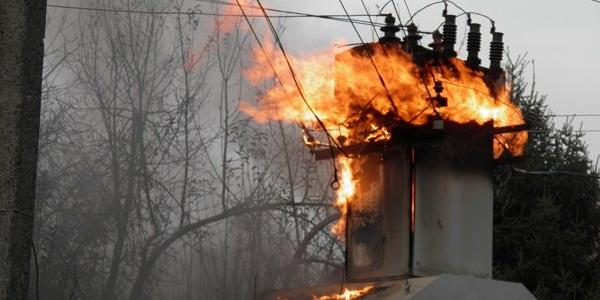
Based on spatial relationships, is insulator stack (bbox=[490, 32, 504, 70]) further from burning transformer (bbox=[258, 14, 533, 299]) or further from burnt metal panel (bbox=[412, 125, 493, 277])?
burnt metal panel (bbox=[412, 125, 493, 277])

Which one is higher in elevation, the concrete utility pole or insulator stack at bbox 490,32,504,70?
insulator stack at bbox 490,32,504,70

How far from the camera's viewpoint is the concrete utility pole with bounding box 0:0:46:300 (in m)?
6.14

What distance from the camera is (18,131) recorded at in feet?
20.5

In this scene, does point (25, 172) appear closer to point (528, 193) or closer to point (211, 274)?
point (211, 274)

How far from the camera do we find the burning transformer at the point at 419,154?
12.5 m

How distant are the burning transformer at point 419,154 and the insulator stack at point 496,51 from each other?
20mm

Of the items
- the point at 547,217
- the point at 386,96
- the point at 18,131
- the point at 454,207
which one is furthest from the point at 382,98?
the point at 547,217

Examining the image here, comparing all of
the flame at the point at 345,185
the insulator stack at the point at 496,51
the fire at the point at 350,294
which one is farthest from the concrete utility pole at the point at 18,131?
the insulator stack at the point at 496,51

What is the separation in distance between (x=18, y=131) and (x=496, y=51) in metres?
8.94

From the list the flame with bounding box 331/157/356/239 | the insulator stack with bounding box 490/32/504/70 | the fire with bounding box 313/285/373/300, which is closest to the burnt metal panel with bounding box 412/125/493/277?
the fire with bounding box 313/285/373/300

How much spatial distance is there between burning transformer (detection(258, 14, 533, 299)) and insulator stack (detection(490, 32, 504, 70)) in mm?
20

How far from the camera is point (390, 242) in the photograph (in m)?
12.6

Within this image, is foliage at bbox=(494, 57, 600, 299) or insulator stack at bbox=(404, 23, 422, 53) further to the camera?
foliage at bbox=(494, 57, 600, 299)

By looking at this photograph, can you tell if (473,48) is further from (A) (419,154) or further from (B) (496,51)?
(A) (419,154)
